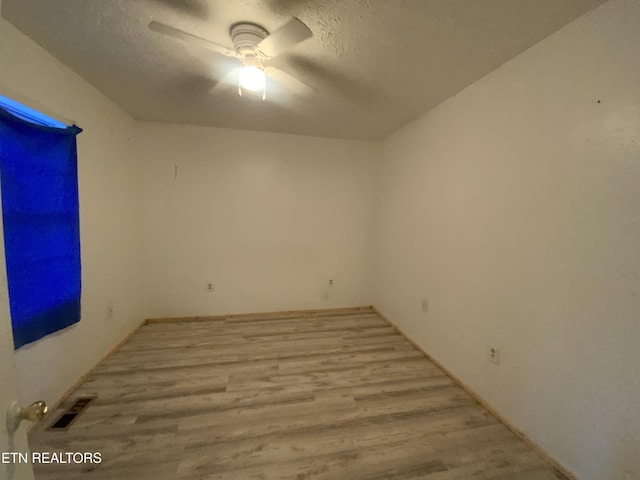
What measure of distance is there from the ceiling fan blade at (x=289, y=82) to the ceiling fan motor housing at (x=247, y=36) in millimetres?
353

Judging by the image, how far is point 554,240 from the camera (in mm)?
1523

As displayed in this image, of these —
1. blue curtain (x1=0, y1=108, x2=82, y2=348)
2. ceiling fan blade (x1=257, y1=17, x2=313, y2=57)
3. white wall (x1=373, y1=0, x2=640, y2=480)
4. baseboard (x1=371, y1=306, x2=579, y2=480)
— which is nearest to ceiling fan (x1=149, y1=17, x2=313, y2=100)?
ceiling fan blade (x1=257, y1=17, x2=313, y2=57)

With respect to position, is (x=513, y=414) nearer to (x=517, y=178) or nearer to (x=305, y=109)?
(x=517, y=178)

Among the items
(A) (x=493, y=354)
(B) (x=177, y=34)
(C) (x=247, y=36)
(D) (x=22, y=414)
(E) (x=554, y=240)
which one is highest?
(C) (x=247, y=36)

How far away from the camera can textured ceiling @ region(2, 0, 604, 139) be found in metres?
1.35

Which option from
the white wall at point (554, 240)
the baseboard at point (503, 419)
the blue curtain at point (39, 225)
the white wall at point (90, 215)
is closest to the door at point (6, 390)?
the blue curtain at point (39, 225)

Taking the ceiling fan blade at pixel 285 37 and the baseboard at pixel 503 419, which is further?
the baseboard at pixel 503 419

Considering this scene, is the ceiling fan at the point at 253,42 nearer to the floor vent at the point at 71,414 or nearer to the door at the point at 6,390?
the door at the point at 6,390

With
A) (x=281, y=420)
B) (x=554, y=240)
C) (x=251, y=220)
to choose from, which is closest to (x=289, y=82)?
(x=251, y=220)

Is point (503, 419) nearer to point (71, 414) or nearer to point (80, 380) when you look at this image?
point (71, 414)

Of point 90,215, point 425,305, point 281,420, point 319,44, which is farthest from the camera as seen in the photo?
point 425,305

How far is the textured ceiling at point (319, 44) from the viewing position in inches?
53.2

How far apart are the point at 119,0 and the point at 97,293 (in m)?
2.02

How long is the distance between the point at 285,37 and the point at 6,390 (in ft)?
5.16
